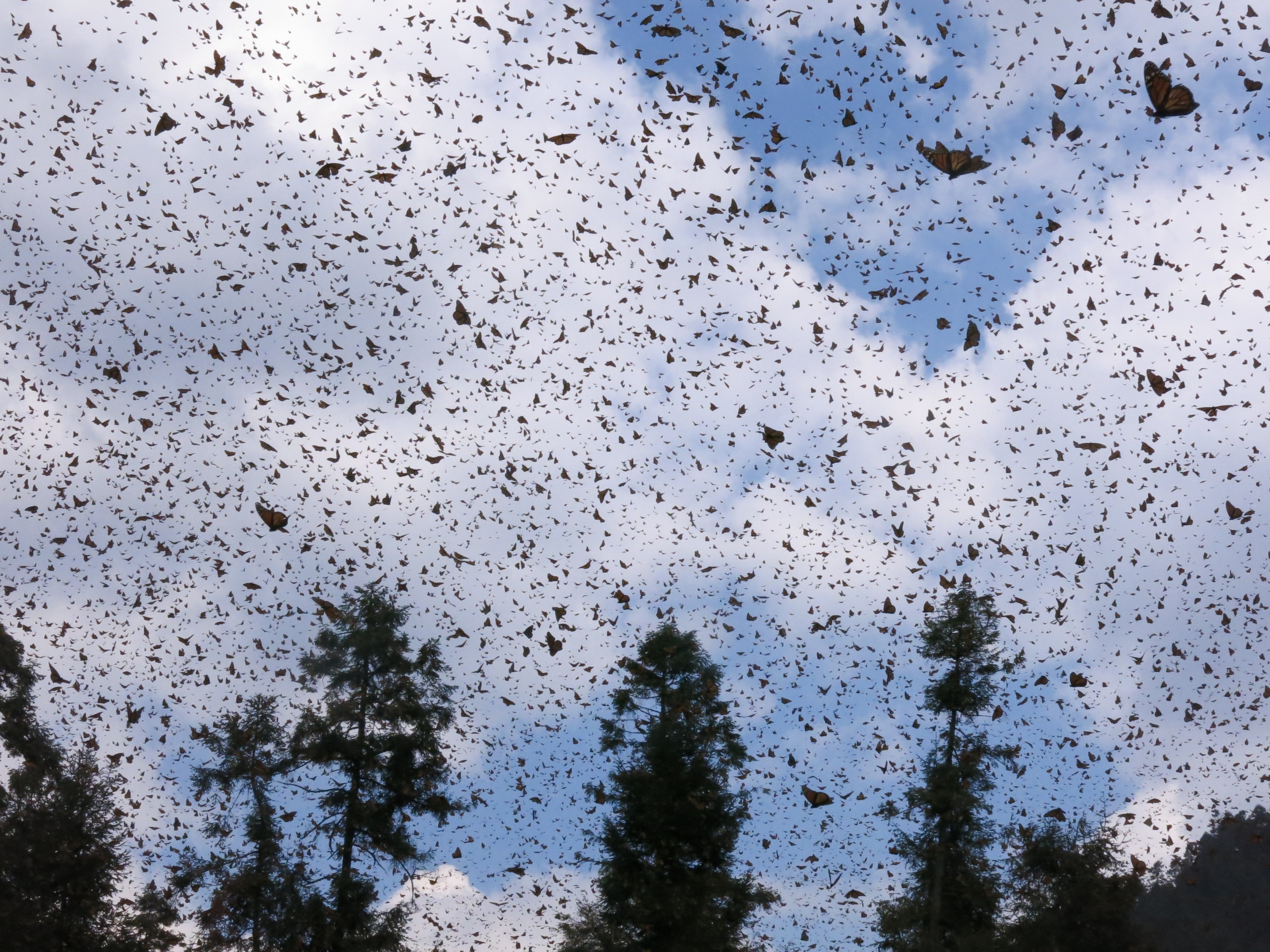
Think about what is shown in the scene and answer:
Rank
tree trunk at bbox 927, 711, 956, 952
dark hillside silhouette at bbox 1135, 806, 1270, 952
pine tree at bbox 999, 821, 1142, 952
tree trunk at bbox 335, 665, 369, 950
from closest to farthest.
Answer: tree trunk at bbox 335, 665, 369, 950
tree trunk at bbox 927, 711, 956, 952
pine tree at bbox 999, 821, 1142, 952
dark hillside silhouette at bbox 1135, 806, 1270, 952

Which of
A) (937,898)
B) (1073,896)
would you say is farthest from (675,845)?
(1073,896)

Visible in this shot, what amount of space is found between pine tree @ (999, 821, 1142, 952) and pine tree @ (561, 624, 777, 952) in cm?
1070

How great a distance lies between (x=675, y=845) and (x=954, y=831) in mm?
8446

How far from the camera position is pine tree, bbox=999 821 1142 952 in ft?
124

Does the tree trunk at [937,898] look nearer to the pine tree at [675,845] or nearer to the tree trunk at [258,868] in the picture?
the pine tree at [675,845]

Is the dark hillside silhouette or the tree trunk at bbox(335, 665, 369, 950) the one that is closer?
the tree trunk at bbox(335, 665, 369, 950)

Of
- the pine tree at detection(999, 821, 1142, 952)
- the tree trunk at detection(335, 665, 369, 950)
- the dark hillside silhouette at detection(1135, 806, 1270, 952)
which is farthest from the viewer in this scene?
the dark hillside silhouette at detection(1135, 806, 1270, 952)

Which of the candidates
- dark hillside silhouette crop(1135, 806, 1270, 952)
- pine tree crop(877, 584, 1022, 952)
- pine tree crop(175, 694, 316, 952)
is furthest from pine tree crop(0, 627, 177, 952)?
dark hillside silhouette crop(1135, 806, 1270, 952)

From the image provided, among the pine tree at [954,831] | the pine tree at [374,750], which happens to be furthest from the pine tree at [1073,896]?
the pine tree at [374,750]

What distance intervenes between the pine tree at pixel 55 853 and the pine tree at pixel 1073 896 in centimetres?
2709

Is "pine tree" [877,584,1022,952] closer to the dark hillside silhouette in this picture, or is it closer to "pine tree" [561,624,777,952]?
"pine tree" [561,624,777,952]

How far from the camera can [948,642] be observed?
3534 cm

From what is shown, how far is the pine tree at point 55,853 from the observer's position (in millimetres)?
32031

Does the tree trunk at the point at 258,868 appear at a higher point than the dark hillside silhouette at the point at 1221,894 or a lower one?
lower
